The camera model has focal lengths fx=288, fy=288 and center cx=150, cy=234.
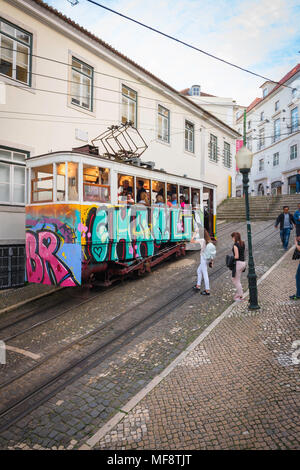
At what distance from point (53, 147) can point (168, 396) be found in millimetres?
9588

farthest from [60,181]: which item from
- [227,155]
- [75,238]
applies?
[227,155]

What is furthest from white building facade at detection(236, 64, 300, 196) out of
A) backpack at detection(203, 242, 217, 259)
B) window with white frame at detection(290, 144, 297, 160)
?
backpack at detection(203, 242, 217, 259)

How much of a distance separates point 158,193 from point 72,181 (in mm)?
3583

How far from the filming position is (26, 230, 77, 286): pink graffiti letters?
23.1ft

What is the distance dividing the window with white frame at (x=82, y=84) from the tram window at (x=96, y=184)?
5.33m

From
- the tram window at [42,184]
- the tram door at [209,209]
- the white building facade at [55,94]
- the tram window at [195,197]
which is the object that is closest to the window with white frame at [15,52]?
the white building facade at [55,94]

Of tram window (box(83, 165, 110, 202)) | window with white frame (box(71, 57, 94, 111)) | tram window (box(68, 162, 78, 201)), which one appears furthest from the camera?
window with white frame (box(71, 57, 94, 111))

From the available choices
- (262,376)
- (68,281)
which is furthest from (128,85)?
(262,376)

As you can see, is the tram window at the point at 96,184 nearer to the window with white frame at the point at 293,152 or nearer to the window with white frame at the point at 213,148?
the window with white frame at the point at 213,148

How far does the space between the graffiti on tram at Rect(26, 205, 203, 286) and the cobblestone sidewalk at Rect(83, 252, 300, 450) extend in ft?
11.8

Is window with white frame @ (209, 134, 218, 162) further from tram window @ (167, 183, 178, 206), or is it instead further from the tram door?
tram window @ (167, 183, 178, 206)

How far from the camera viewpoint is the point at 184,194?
1133 cm

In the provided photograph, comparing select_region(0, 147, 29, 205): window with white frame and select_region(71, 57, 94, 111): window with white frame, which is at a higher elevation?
select_region(71, 57, 94, 111): window with white frame
